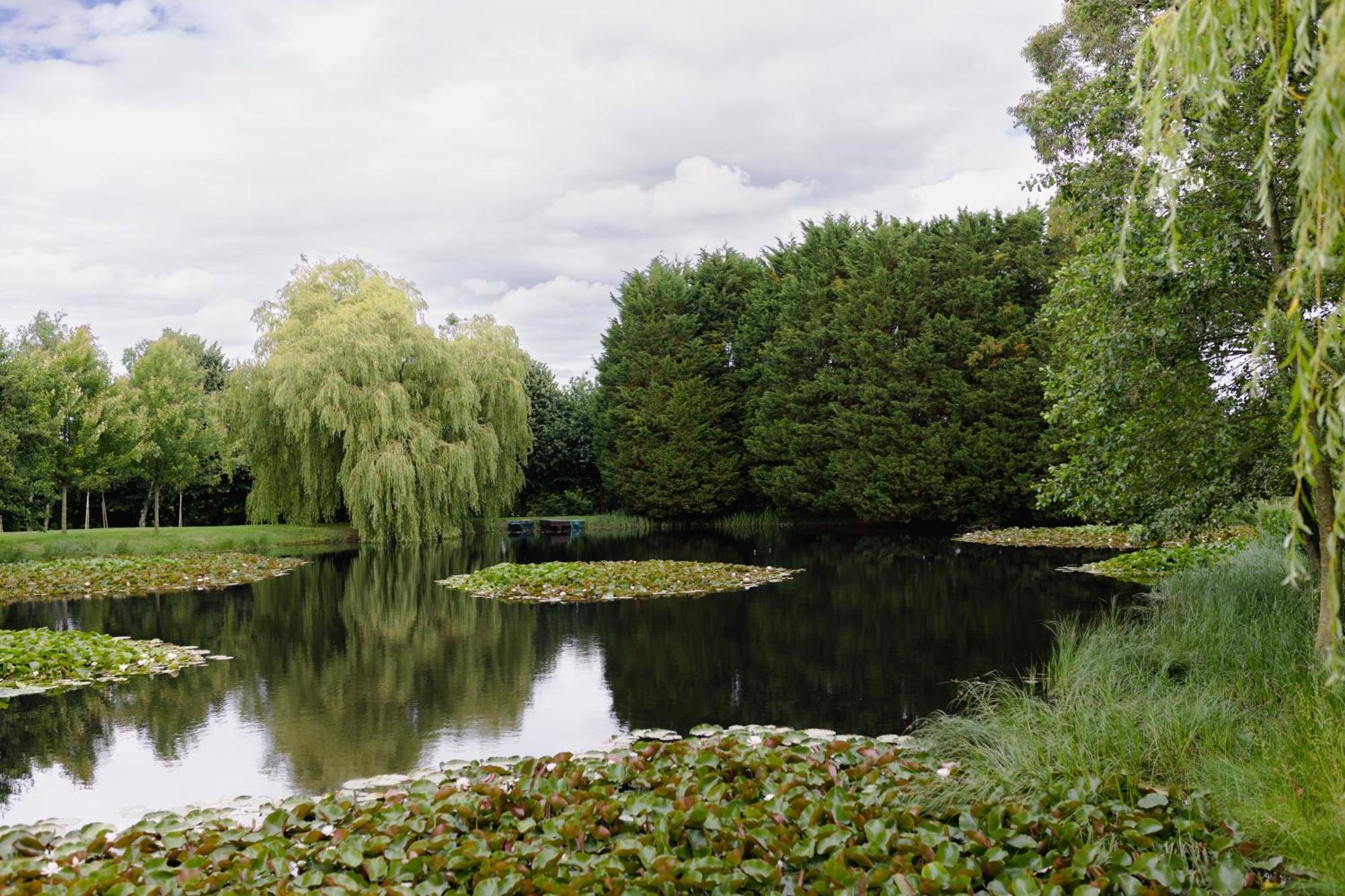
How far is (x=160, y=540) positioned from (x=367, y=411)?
5.69m

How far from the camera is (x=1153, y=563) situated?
49.8 ft

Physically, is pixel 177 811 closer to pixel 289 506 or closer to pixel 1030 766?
pixel 1030 766

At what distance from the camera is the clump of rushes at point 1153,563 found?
14.1 meters

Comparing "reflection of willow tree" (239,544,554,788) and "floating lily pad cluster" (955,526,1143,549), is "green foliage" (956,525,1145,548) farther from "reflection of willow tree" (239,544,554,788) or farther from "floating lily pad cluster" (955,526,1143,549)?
"reflection of willow tree" (239,544,554,788)

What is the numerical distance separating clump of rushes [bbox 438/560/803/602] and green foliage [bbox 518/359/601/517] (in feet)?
56.0

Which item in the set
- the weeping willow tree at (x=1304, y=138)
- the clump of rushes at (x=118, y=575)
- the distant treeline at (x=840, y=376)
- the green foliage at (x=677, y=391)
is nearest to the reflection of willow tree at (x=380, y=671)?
the clump of rushes at (x=118, y=575)

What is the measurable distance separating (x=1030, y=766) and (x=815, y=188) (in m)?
25.7

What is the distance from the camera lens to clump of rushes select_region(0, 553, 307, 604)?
15.3m

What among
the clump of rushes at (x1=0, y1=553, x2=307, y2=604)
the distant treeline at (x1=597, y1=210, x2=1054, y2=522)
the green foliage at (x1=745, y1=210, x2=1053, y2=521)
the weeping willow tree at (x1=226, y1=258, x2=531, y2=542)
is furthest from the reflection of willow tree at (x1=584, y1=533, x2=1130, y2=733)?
the weeping willow tree at (x1=226, y1=258, x2=531, y2=542)

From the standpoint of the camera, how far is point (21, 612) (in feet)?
43.7

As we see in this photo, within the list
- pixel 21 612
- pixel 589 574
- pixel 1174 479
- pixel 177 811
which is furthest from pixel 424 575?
pixel 1174 479

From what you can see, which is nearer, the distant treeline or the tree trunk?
the tree trunk

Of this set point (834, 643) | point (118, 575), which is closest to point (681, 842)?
point (834, 643)

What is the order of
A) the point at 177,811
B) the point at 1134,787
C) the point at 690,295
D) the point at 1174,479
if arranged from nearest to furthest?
1. the point at 1134,787
2. the point at 177,811
3. the point at 1174,479
4. the point at 690,295
